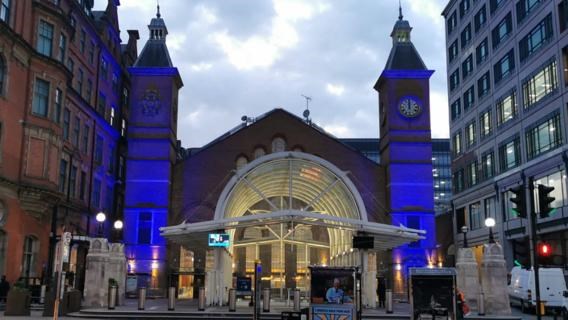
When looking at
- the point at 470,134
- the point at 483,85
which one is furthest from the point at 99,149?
the point at 470,134

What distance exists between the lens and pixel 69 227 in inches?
1698

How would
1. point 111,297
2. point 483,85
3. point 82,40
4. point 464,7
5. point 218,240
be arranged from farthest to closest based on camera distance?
point 464,7, point 483,85, point 82,40, point 218,240, point 111,297

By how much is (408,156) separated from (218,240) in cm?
2407

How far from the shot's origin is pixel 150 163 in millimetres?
51219

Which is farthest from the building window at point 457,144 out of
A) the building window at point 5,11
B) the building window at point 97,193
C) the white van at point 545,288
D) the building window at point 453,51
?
the building window at point 5,11

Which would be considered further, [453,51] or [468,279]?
[453,51]

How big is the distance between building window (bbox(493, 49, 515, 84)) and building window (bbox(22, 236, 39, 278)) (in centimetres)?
3950

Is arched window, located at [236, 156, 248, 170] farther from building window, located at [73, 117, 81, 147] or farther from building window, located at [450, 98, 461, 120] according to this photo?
building window, located at [450, 98, 461, 120]

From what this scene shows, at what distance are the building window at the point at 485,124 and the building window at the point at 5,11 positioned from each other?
138 feet

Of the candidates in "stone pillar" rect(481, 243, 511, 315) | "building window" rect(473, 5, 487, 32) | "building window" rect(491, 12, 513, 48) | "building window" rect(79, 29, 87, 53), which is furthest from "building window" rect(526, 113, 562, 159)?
"building window" rect(79, 29, 87, 53)

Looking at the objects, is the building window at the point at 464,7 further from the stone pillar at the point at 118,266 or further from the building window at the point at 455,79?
the stone pillar at the point at 118,266

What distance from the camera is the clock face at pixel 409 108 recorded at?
52.3 metres

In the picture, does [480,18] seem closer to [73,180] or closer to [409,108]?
[409,108]

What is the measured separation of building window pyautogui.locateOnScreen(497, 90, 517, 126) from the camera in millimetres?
52219
